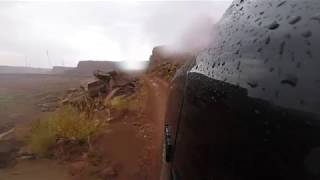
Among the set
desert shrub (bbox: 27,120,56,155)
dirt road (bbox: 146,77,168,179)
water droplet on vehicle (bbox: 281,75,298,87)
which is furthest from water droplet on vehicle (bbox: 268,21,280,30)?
desert shrub (bbox: 27,120,56,155)

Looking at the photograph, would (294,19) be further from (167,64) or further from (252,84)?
(167,64)

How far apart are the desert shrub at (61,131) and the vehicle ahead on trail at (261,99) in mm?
11465

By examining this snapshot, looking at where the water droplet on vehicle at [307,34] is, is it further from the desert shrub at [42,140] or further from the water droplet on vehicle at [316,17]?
the desert shrub at [42,140]

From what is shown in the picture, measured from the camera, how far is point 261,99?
1.16 meters

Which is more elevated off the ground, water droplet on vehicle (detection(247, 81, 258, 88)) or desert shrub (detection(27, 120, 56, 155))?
water droplet on vehicle (detection(247, 81, 258, 88))

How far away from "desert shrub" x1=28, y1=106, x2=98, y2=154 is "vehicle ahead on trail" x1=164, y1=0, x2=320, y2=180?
37.6 ft

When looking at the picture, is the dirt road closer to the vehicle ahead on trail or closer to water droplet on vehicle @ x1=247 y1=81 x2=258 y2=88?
the vehicle ahead on trail

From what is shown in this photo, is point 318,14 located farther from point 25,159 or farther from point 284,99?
point 25,159

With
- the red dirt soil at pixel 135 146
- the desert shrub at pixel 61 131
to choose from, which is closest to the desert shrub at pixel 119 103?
the red dirt soil at pixel 135 146

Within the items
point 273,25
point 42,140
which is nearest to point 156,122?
point 42,140

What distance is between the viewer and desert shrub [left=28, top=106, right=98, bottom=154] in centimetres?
1269

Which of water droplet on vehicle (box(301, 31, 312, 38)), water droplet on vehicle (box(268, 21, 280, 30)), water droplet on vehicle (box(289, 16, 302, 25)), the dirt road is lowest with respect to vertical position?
the dirt road

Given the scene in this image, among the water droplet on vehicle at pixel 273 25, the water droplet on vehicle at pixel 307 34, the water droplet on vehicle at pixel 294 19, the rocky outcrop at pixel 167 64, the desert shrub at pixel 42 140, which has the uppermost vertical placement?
the water droplet on vehicle at pixel 294 19

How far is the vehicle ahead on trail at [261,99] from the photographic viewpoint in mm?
1063
